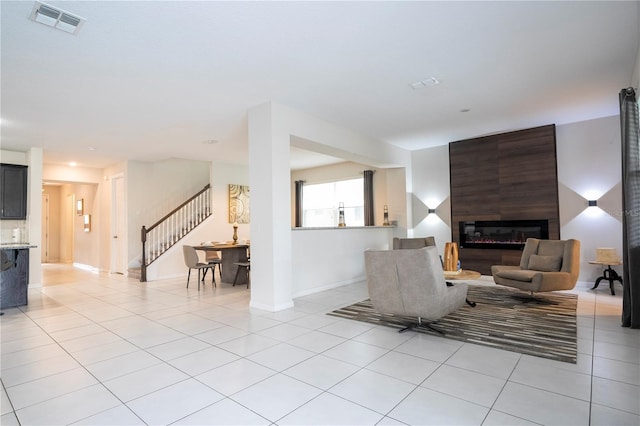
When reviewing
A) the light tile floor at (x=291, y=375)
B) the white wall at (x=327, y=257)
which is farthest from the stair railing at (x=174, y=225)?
the white wall at (x=327, y=257)

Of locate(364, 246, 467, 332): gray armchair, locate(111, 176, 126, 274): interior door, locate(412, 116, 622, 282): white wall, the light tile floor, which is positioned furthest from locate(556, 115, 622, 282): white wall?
locate(111, 176, 126, 274): interior door

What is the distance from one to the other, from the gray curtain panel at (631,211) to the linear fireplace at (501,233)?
9.31ft

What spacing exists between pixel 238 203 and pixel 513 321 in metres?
7.78

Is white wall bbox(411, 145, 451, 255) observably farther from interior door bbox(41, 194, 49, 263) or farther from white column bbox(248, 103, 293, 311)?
interior door bbox(41, 194, 49, 263)

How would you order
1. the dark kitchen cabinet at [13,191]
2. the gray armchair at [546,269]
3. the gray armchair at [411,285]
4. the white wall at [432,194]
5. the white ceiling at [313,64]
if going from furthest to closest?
the white wall at [432,194], the dark kitchen cabinet at [13,191], the gray armchair at [546,269], the gray armchair at [411,285], the white ceiling at [313,64]

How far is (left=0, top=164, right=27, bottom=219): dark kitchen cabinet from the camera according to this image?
7.17 m

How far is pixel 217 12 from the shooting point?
2959mm

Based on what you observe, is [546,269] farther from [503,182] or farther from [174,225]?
[174,225]

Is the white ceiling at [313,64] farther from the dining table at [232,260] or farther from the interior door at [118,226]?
the interior door at [118,226]

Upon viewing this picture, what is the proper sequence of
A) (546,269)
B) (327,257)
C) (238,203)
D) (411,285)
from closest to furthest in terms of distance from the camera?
(411,285) → (546,269) → (327,257) → (238,203)

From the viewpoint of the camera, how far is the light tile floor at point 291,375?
2.21m

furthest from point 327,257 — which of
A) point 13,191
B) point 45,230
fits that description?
point 45,230

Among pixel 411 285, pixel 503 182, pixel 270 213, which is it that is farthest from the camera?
pixel 503 182

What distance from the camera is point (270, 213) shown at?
5.00 metres
